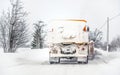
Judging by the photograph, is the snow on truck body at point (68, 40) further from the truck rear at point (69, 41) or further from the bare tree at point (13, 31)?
the bare tree at point (13, 31)

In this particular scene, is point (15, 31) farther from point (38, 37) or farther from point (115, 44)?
point (115, 44)

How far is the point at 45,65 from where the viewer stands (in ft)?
3.71

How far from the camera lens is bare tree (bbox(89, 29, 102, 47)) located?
110 cm

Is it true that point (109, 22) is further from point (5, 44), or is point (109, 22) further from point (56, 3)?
point (5, 44)

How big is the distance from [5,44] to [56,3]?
1.24 feet

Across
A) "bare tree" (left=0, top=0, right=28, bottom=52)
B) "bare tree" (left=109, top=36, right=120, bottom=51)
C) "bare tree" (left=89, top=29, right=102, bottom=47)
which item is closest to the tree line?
"bare tree" (left=0, top=0, right=28, bottom=52)

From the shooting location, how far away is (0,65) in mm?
1109

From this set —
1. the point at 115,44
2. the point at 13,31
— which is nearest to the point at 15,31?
the point at 13,31

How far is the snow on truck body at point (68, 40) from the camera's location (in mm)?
1143

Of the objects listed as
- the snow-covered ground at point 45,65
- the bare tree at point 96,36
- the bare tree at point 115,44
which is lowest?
the snow-covered ground at point 45,65

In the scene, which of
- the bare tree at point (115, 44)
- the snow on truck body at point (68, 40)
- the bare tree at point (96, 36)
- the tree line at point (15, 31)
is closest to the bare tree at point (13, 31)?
the tree line at point (15, 31)

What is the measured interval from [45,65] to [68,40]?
0.72 ft

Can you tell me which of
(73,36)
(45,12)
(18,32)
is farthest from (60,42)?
(18,32)

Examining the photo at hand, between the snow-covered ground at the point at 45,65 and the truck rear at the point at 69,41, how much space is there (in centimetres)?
4
